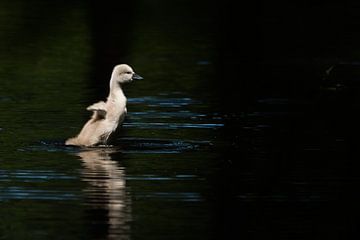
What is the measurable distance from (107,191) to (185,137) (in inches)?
165

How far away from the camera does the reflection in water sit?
13531 millimetres

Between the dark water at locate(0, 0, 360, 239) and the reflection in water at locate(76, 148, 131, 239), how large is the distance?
0.07 ft

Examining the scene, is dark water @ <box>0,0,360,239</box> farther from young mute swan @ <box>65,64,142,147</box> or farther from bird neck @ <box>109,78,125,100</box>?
bird neck @ <box>109,78,125,100</box>

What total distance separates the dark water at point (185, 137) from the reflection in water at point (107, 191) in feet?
0.07

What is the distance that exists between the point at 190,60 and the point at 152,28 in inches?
348

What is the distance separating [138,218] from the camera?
547 inches

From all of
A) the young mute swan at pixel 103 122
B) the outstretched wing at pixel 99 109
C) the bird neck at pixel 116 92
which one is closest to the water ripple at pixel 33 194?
the young mute swan at pixel 103 122

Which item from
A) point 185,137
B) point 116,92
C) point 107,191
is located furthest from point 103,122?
point 107,191

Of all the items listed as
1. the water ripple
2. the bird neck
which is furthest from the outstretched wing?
the water ripple

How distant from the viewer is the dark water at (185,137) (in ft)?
45.9

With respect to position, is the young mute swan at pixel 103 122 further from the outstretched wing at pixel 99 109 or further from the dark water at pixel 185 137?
the dark water at pixel 185 137

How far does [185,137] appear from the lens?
63.5 feet

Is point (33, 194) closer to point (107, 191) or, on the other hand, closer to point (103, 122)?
point (107, 191)

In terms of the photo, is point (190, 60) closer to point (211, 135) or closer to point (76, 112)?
point (76, 112)
